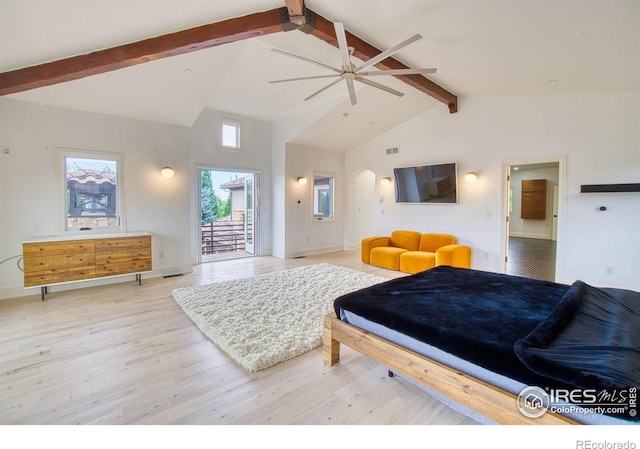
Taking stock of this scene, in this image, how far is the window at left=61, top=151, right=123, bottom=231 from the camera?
14.8 ft

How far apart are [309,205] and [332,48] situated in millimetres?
4062

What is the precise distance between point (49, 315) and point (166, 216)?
228 cm

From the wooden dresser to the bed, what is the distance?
12.2 feet

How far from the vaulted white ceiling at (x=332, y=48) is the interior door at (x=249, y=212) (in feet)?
7.35

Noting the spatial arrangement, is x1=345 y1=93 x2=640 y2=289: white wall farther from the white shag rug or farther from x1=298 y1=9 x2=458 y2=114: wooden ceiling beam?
the white shag rug

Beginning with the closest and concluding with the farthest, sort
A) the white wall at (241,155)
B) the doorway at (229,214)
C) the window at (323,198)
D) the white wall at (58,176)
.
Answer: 1. the white wall at (58,176)
2. the white wall at (241,155)
3. the doorway at (229,214)
4. the window at (323,198)

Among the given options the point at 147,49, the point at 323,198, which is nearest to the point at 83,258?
the point at 147,49

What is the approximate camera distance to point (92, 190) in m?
4.72

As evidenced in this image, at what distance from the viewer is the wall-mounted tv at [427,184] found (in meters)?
5.82

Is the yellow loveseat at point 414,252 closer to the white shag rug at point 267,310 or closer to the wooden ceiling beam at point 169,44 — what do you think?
the white shag rug at point 267,310

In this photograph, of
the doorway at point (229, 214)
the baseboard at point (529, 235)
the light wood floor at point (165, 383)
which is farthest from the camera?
the baseboard at point (529, 235)

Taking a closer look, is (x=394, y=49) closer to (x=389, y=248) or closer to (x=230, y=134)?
(x=389, y=248)

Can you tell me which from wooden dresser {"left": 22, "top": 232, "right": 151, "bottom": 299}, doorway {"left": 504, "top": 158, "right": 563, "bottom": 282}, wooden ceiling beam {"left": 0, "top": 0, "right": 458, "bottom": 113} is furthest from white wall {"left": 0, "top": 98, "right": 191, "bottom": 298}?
doorway {"left": 504, "top": 158, "right": 563, "bottom": 282}

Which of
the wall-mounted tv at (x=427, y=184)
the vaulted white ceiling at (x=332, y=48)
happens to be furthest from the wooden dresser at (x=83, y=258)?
the wall-mounted tv at (x=427, y=184)
